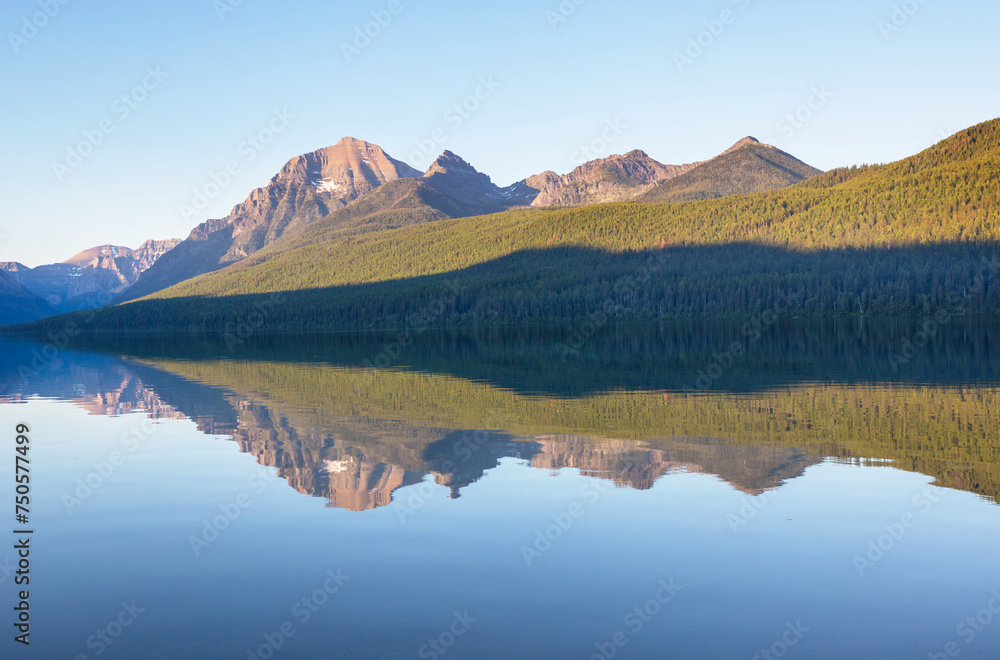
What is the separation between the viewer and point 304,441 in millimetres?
26766

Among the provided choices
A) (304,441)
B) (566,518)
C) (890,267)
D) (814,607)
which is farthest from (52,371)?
(890,267)

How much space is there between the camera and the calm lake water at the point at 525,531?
10742 millimetres

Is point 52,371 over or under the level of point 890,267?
under

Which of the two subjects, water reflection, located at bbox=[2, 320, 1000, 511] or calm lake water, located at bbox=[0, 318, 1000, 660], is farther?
water reflection, located at bbox=[2, 320, 1000, 511]

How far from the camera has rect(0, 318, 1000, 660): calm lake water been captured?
1074 cm

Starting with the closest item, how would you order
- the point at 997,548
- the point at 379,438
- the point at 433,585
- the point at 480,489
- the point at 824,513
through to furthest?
1. the point at 433,585
2. the point at 997,548
3. the point at 824,513
4. the point at 480,489
5. the point at 379,438

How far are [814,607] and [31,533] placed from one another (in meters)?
16.1

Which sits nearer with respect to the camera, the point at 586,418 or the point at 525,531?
the point at 525,531

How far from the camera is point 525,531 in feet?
50.4

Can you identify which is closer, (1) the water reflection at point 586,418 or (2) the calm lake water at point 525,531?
(2) the calm lake water at point 525,531

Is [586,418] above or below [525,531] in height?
above

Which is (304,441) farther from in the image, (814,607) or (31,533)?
(814,607)

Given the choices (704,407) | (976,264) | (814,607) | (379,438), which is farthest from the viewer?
(976,264)

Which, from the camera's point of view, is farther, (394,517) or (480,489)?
(480,489)
